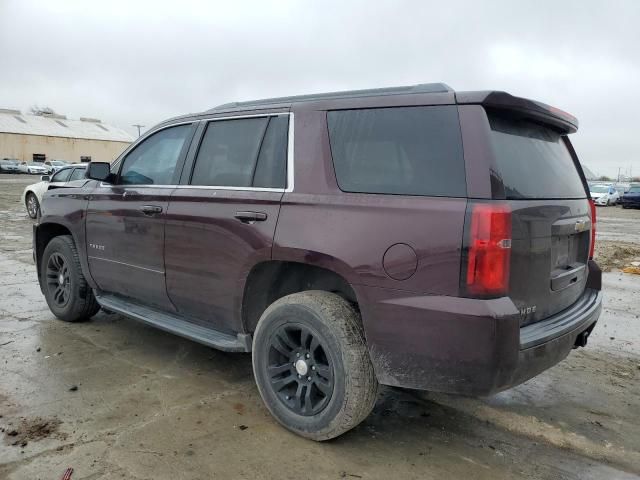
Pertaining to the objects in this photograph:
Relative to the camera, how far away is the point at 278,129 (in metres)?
3.41

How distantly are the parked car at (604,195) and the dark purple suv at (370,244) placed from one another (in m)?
36.1

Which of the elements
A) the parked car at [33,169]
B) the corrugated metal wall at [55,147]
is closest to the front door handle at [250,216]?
the parked car at [33,169]

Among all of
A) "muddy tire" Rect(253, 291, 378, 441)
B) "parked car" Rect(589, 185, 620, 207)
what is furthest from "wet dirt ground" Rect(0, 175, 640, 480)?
"parked car" Rect(589, 185, 620, 207)

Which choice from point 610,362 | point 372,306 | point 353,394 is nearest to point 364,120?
point 372,306

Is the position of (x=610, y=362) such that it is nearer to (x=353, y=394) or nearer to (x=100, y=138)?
(x=353, y=394)

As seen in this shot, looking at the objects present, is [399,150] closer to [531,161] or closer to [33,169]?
[531,161]

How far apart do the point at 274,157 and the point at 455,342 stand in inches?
63.6

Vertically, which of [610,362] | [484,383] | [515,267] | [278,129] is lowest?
[610,362]

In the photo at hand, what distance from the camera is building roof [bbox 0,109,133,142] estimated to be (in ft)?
209

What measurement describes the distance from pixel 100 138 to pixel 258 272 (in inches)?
2855

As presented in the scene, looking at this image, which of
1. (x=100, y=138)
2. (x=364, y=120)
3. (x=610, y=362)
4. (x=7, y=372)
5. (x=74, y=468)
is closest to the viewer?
(x=74, y=468)

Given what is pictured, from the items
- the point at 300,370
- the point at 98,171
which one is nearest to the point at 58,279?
the point at 98,171

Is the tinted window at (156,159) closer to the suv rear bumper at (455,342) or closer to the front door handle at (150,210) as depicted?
the front door handle at (150,210)

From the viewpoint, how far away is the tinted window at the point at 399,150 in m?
2.66
